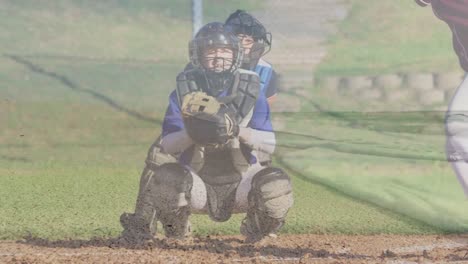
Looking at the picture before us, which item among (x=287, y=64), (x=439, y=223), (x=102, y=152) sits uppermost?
(x=287, y=64)

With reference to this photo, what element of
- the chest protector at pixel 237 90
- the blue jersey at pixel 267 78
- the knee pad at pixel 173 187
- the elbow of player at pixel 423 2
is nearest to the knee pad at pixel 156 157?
the knee pad at pixel 173 187

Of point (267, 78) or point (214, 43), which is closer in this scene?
point (214, 43)

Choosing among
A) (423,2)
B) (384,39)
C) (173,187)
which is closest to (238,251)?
(173,187)

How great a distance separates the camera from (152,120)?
531cm

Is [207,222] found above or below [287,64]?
below

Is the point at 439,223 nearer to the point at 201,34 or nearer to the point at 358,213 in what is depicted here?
the point at 358,213

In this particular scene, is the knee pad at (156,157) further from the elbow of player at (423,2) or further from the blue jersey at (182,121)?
the elbow of player at (423,2)

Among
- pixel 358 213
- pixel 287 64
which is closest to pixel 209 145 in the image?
pixel 287 64

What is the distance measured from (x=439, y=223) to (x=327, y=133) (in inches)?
37.6

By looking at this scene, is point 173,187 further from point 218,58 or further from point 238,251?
point 218,58

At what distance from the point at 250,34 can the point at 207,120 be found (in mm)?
628

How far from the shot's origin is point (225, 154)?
5.17 meters

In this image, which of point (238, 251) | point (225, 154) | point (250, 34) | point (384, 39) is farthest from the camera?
point (384, 39)

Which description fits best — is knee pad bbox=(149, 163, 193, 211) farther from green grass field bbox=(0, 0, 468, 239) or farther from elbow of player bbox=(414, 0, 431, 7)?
elbow of player bbox=(414, 0, 431, 7)
